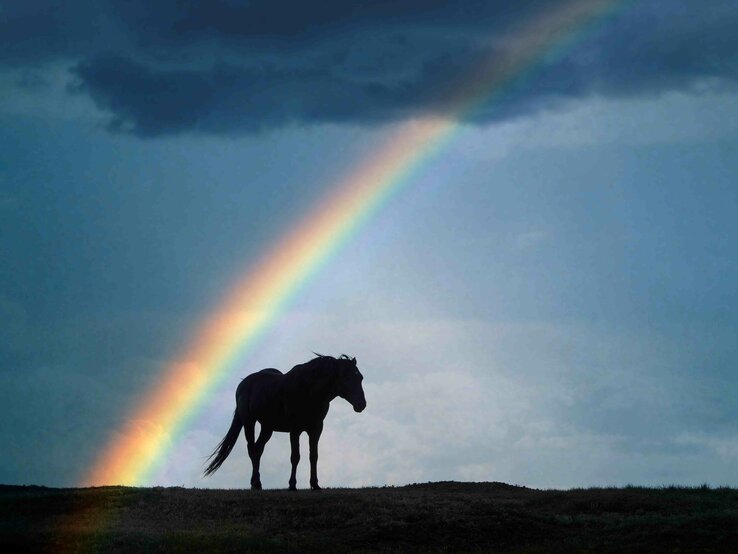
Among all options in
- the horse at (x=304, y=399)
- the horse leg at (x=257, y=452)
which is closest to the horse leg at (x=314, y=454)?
the horse at (x=304, y=399)

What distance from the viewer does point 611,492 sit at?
1249 inches

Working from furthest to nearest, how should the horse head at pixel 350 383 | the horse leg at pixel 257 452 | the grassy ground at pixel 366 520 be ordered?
the horse leg at pixel 257 452 → the horse head at pixel 350 383 → the grassy ground at pixel 366 520

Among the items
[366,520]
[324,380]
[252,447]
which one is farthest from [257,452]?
[366,520]

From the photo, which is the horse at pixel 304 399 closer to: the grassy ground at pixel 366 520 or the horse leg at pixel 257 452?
the horse leg at pixel 257 452

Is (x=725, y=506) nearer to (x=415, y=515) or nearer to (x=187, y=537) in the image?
(x=415, y=515)

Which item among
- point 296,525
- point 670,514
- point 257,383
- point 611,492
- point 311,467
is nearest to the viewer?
point 296,525

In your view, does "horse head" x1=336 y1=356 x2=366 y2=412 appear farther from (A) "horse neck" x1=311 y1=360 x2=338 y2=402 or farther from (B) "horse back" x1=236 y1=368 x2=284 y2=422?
(B) "horse back" x1=236 y1=368 x2=284 y2=422

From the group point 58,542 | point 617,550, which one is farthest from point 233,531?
point 617,550

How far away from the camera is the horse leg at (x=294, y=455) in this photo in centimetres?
3431

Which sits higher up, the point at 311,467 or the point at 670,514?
the point at 311,467

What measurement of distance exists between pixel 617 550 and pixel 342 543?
6.15 metres

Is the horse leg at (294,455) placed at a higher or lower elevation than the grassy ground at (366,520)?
higher

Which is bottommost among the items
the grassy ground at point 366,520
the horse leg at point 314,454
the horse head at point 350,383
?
the grassy ground at point 366,520

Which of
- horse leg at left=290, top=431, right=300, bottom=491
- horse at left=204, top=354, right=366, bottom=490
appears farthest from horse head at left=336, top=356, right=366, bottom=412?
horse leg at left=290, top=431, right=300, bottom=491
